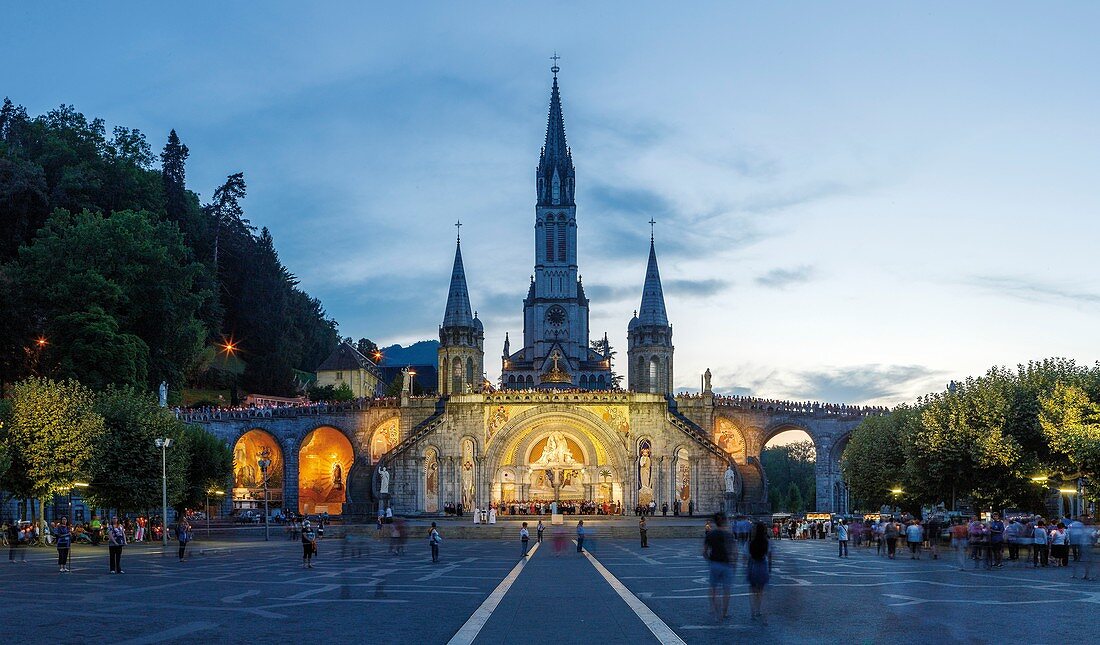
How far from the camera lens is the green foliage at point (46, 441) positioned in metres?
43.8

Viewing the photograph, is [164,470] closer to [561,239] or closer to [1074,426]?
[1074,426]

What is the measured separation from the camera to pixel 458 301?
9144 cm

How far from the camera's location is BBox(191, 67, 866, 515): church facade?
244 ft

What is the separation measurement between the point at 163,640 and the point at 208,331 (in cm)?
7836

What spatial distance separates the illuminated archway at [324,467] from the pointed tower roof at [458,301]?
41.1 ft

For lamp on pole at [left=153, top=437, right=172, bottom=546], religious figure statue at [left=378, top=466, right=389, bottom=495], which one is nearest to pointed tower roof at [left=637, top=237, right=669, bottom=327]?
religious figure statue at [left=378, top=466, right=389, bottom=495]

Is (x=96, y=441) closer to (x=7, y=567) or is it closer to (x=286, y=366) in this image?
(x=7, y=567)

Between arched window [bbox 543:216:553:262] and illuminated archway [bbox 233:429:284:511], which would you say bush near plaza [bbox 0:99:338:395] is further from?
arched window [bbox 543:216:553:262]

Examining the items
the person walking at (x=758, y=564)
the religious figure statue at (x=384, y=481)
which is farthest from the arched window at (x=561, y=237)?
the person walking at (x=758, y=564)

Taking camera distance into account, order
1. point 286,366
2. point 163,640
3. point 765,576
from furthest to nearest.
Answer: point 286,366 → point 765,576 → point 163,640

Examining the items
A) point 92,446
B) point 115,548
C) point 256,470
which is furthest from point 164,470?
point 256,470

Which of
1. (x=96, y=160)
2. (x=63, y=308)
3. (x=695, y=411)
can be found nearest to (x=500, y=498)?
(x=695, y=411)

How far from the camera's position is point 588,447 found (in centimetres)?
7656

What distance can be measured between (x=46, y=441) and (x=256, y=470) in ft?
→ 139
